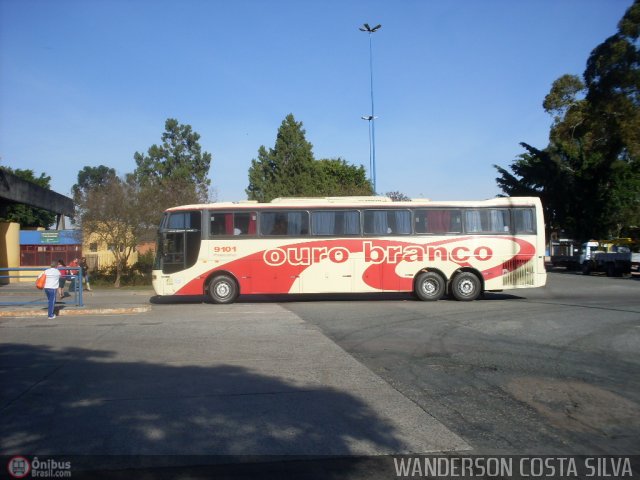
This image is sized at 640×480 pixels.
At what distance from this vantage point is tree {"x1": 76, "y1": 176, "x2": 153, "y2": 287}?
95.3 ft

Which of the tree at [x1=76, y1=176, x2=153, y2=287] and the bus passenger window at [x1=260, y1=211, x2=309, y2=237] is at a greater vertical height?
the tree at [x1=76, y1=176, x2=153, y2=287]

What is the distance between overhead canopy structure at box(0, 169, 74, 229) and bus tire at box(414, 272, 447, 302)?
19.6 m

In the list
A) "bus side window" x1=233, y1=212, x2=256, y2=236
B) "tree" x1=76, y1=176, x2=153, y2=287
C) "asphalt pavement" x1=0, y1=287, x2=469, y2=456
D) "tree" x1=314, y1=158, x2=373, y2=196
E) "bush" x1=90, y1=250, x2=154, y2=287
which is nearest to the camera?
"asphalt pavement" x1=0, y1=287, x2=469, y2=456

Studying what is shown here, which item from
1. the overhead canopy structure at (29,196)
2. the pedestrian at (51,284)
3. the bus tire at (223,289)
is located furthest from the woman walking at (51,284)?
the overhead canopy structure at (29,196)

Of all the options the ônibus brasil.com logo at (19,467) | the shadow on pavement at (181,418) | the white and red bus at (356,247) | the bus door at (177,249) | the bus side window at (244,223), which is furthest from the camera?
the bus side window at (244,223)

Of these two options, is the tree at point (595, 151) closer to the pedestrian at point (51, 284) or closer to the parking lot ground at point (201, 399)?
the parking lot ground at point (201, 399)

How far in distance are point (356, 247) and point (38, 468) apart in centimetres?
1492

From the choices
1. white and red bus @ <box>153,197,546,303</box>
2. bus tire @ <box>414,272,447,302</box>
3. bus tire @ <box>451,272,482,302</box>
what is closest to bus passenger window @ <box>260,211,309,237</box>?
white and red bus @ <box>153,197,546,303</box>

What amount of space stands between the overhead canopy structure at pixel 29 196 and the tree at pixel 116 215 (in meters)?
1.89

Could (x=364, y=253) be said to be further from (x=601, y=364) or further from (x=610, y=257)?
(x=610, y=257)

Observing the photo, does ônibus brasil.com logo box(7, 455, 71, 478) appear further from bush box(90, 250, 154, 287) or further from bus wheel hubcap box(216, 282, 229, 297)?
bush box(90, 250, 154, 287)

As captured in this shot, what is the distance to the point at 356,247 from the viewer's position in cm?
1900

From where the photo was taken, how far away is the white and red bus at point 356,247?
18750 mm

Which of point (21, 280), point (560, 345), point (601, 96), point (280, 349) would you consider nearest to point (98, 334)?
point (280, 349)
